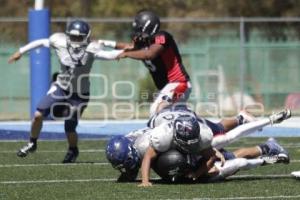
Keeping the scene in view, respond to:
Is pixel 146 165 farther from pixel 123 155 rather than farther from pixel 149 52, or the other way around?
pixel 149 52

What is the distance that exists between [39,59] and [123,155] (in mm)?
8584

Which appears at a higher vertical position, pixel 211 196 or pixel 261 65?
pixel 261 65

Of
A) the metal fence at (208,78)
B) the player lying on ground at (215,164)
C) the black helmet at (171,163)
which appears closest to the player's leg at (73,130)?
the player lying on ground at (215,164)

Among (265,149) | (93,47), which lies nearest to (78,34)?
(93,47)

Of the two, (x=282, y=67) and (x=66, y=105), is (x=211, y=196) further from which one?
(x=282, y=67)

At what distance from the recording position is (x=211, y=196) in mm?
8398

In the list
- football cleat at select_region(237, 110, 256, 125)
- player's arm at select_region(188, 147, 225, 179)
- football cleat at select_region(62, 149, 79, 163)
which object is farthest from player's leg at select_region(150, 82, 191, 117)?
player's arm at select_region(188, 147, 225, 179)

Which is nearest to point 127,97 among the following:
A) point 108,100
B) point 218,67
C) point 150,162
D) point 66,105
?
point 108,100

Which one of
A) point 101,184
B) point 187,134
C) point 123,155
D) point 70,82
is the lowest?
point 101,184

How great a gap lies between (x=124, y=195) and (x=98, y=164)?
293 centimetres

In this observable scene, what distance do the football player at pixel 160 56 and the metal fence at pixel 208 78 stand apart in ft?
26.2

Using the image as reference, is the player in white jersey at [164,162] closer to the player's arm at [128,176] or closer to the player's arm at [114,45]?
the player's arm at [128,176]

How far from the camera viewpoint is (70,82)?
38.7 feet

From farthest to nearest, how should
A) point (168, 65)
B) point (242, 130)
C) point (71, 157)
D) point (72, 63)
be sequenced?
1. point (168, 65)
2. point (72, 63)
3. point (71, 157)
4. point (242, 130)
